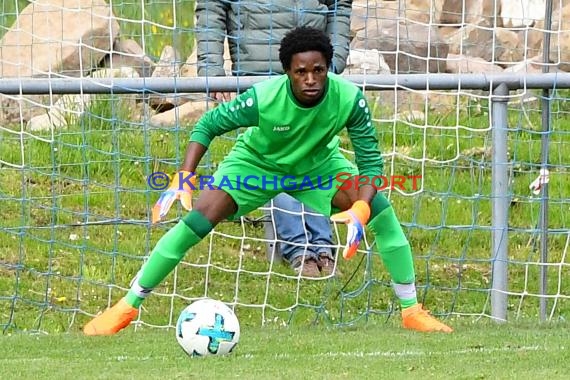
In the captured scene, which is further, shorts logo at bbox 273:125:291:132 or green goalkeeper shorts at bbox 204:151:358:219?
green goalkeeper shorts at bbox 204:151:358:219

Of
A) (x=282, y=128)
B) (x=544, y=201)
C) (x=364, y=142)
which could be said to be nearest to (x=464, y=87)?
(x=544, y=201)

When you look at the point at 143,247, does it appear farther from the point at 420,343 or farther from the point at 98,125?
the point at 420,343

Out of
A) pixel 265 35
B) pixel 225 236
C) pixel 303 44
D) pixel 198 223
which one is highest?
pixel 265 35

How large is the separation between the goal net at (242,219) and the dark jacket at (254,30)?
53mm

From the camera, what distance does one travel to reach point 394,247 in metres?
6.88

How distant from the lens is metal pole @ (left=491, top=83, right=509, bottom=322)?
24.8 ft

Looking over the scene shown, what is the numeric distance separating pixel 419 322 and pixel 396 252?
382mm

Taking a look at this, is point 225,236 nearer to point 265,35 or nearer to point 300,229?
point 300,229

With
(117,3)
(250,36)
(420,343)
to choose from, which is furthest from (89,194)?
(420,343)

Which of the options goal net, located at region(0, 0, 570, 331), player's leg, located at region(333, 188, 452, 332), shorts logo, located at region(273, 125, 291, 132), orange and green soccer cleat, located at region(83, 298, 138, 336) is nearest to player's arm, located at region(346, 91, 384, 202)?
player's leg, located at region(333, 188, 452, 332)

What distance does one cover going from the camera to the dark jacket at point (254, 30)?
8031 mm

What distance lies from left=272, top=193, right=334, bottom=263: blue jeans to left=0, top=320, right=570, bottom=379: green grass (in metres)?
1.30

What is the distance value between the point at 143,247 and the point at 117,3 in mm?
1906

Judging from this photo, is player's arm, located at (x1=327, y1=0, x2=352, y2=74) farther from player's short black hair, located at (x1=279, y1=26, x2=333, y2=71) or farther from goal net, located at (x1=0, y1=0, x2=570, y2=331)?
player's short black hair, located at (x1=279, y1=26, x2=333, y2=71)
